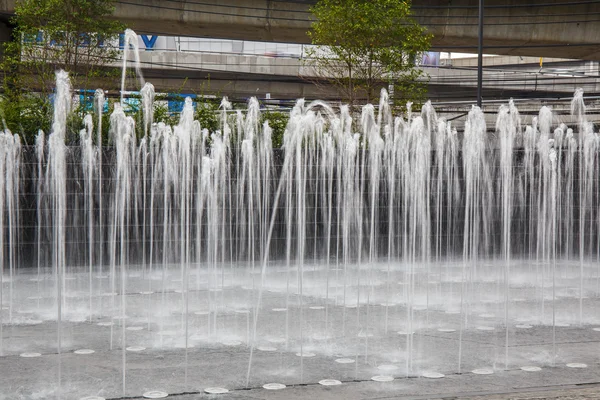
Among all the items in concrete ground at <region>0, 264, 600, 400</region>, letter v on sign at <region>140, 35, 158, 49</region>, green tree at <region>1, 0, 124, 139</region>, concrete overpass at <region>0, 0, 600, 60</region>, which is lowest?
concrete ground at <region>0, 264, 600, 400</region>

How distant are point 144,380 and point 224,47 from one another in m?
44.4

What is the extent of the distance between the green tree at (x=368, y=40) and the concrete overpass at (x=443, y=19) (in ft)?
10.0

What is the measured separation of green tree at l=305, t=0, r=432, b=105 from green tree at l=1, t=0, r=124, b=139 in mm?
4391

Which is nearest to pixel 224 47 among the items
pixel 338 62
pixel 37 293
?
pixel 338 62

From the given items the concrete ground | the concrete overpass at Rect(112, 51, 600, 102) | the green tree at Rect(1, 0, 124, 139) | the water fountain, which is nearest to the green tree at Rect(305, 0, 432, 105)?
the water fountain

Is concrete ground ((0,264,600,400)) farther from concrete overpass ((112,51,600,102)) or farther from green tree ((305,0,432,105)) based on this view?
concrete overpass ((112,51,600,102))

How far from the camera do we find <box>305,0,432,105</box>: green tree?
54.6ft

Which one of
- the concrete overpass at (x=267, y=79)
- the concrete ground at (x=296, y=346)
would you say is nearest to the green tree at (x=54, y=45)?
the concrete ground at (x=296, y=346)

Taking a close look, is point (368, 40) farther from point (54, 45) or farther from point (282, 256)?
point (54, 45)

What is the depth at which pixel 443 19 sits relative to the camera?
2066cm

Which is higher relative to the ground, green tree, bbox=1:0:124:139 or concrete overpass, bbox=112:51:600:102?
concrete overpass, bbox=112:51:600:102

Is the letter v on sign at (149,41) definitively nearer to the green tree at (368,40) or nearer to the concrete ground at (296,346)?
the green tree at (368,40)

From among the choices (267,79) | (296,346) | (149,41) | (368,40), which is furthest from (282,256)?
(149,41)

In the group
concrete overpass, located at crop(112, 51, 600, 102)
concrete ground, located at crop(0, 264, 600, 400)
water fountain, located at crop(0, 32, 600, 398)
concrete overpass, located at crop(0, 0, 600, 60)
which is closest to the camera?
concrete ground, located at crop(0, 264, 600, 400)
